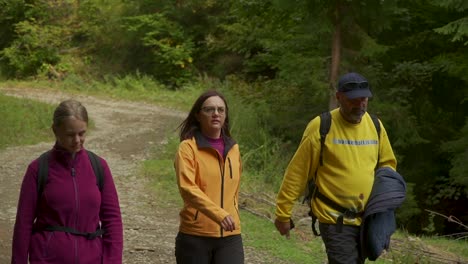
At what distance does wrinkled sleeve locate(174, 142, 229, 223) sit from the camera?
4.09 meters

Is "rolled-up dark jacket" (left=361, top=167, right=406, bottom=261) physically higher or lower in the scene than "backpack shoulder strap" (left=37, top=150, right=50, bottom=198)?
lower

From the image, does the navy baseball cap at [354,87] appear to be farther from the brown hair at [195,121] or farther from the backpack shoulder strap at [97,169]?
the backpack shoulder strap at [97,169]

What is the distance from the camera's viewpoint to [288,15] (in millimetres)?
15367

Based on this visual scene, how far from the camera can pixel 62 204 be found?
3.49 m

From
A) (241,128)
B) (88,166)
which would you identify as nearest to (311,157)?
(88,166)

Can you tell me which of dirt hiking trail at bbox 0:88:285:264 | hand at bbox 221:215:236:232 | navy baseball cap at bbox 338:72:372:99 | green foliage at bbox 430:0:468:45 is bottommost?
dirt hiking trail at bbox 0:88:285:264

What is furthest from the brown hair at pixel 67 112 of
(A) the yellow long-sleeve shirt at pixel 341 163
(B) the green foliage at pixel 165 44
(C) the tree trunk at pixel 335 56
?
(B) the green foliage at pixel 165 44

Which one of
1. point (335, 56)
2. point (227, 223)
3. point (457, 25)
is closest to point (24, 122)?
point (335, 56)

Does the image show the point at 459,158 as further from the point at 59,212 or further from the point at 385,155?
the point at 59,212

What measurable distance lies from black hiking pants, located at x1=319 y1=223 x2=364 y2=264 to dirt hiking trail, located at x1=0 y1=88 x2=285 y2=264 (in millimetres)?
3105

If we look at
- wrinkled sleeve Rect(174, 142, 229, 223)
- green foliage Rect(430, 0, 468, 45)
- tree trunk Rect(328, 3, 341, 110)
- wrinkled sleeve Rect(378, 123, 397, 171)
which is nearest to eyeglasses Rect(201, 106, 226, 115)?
wrinkled sleeve Rect(174, 142, 229, 223)

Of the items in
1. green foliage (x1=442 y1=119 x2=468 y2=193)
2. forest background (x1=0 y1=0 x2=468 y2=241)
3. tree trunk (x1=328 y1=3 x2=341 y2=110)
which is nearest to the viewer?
tree trunk (x1=328 y1=3 x2=341 y2=110)

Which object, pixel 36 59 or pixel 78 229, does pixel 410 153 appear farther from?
pixel 36 59

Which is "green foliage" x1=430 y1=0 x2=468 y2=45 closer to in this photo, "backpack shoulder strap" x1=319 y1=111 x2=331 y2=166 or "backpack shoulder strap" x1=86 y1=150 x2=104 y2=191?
"backpack shoulder strap" x1=319 y1=111 x2=331 y2=166
